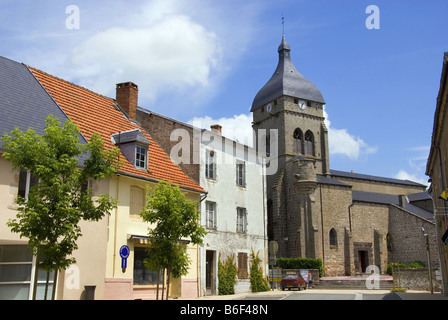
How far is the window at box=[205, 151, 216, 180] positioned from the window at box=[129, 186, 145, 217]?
5473 millimetres

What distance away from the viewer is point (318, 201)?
156ft

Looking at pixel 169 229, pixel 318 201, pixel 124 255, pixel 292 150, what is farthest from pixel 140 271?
pixel 292 150

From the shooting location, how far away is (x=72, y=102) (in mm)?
21109

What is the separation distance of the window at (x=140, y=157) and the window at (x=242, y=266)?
8.65m

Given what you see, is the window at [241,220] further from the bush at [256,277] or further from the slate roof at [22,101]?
the slate roof at [22,101]

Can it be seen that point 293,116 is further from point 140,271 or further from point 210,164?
point 140,271

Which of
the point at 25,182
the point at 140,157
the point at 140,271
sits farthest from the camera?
the point at 140,157

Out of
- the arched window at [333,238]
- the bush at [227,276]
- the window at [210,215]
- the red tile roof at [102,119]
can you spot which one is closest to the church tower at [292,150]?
the arched window at [333,238]

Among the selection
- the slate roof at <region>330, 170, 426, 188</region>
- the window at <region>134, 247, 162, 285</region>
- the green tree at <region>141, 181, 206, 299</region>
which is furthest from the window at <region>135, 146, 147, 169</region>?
the slate roof at <region>330, 170, 426, 188</region>

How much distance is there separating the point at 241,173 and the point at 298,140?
30.4 meters

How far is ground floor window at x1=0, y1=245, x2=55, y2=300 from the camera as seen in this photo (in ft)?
48.4

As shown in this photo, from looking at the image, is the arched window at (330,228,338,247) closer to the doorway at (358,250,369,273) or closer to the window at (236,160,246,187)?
the doorway at (358,250,369,273)
